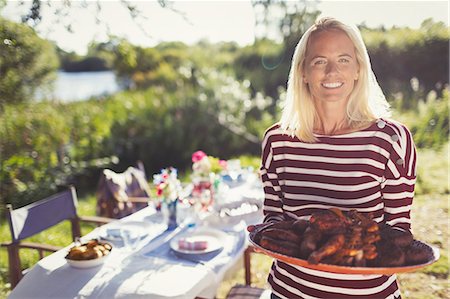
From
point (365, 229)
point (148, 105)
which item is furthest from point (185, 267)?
point (148, 105)

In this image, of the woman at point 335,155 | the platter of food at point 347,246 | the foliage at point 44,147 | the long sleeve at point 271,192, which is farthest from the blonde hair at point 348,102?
the foliage at point 44,147

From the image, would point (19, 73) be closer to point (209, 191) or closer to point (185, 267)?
point (209, 191)

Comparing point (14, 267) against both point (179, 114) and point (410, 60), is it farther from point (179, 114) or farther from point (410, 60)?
point (410, 60)

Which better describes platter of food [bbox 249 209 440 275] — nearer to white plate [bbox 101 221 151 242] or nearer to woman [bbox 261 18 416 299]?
woman [bbox 261 18 416 299]

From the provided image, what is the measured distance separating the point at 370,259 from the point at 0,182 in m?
4.60

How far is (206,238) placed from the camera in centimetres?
255

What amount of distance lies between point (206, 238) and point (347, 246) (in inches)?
53.0

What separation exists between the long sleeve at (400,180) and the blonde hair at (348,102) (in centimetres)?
15

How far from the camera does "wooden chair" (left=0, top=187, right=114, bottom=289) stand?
2783 millimetres

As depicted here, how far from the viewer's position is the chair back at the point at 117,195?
12.9 feet

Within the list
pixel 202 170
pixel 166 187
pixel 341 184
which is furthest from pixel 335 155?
pixel 202 170

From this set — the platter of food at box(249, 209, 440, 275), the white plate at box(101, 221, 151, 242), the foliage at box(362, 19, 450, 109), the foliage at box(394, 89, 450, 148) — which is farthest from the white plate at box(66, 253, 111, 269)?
the foliage at box(362, 19, 450, 109)

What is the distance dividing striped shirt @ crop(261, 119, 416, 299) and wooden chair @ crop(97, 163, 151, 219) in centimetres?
231

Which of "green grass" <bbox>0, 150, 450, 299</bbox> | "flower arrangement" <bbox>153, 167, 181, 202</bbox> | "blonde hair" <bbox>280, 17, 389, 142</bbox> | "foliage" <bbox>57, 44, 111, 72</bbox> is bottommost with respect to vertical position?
"green grass" <bbox>0, 150, 450, 299</bbox>
